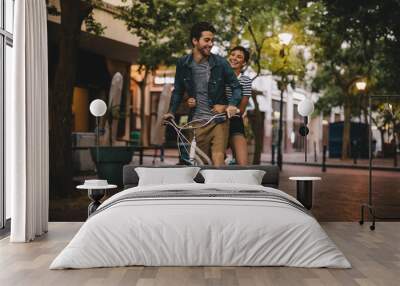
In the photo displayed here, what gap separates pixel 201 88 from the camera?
6.62 meters

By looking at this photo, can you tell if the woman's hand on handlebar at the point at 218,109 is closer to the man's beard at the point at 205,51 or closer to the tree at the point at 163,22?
the man's beard at the point at 205,51

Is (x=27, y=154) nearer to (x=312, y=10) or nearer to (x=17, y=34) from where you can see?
(x=17, y=34)

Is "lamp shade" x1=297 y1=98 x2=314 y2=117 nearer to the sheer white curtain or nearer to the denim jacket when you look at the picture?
the denim jacket

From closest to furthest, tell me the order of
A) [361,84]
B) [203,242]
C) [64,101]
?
[203,242], [64,101], [361,84]

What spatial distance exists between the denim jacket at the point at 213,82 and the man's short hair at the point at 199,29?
14.1 inches

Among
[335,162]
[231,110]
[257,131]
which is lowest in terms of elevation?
[335,162]

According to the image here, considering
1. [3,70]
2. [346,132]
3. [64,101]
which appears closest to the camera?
[3,70]

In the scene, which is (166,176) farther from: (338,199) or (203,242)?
(338,199)

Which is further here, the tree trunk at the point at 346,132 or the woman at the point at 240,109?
the tree trunk at the point at 346,132

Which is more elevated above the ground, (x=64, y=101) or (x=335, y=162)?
(x=64, y=101)

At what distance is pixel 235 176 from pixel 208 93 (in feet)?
4.55

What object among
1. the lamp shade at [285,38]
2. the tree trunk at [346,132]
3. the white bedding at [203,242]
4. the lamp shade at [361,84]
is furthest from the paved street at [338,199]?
the tree trunk at [346,132]

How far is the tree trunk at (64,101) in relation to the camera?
6859 millimetres

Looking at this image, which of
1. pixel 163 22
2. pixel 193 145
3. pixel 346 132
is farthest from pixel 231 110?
pixel 346 132
